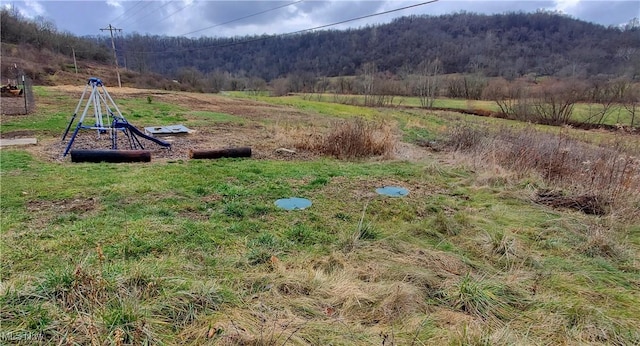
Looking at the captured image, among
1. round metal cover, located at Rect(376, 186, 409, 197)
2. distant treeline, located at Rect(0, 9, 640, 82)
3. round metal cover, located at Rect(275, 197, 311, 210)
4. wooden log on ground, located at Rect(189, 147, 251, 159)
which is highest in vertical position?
distant treeline, located at Rect(0, 9, 640, 82)

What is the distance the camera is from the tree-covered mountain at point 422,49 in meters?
44.2

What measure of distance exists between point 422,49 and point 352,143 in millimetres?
57393

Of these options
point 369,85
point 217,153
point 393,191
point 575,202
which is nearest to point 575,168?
point 575,202

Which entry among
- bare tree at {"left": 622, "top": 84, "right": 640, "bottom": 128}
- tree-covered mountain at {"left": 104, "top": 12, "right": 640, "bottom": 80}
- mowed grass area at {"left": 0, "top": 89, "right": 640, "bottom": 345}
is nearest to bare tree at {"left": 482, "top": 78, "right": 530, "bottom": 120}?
bare tree at {"left": 622, "top": 84, "right": 640, "bottom": 128}

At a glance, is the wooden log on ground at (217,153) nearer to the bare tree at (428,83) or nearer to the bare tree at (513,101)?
the bare tree at (513,101)

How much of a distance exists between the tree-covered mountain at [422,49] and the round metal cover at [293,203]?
133 feet

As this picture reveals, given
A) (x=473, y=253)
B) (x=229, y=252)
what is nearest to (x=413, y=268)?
(x=473, y=253)

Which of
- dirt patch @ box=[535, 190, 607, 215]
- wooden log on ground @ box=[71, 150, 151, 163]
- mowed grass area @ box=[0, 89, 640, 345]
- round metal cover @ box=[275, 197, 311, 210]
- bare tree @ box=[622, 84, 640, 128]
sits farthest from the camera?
bare tree @ box=[622, 84, 640, 128]

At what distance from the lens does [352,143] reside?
28.1 ft

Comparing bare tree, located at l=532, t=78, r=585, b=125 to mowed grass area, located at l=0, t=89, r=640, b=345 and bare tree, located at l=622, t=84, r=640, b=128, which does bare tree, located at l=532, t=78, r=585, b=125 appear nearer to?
bare tree, located at l=622, t=84, r=640, b=128

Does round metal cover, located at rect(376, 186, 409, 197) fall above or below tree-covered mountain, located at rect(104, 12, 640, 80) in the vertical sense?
below

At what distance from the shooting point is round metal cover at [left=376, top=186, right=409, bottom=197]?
213 inches

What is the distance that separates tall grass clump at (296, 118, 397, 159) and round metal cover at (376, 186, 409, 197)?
8.91ft

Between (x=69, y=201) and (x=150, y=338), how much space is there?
10.9ft
